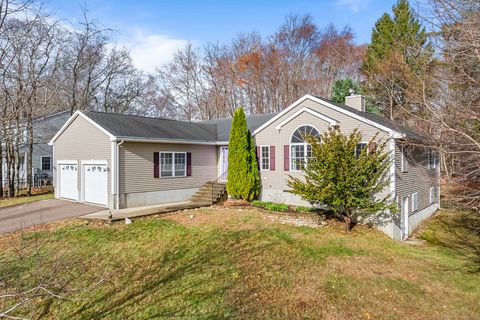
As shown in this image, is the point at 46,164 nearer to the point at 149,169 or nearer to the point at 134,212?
the point at 149,169

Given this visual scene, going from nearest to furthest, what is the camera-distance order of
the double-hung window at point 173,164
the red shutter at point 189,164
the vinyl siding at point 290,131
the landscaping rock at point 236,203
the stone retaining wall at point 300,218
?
the stone retaining wall at point 300,218
the vinyl siding at point 290,131
the landscaping rock at point 236,203
the double-hung window at point 173,164
the red shutter at point 189,164

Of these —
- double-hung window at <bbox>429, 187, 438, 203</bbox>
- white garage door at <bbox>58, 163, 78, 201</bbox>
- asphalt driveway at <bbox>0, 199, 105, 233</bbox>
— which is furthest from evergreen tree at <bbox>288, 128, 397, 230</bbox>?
white garage door at <bbox>58, 163, 78, 201</bbox>

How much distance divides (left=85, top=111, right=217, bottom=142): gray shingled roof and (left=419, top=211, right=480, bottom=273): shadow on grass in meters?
11.3

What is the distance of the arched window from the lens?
13.2m

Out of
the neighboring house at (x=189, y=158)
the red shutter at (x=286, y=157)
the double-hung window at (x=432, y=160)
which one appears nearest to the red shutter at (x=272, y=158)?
the neighboring house at (x=189, y=158)

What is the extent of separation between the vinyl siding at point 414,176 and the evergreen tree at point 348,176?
0.86 meters

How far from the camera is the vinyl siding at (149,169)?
1331 cm

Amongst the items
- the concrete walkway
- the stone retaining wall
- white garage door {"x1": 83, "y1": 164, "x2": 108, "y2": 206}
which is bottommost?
the stone retaining wall

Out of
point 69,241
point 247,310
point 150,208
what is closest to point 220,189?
point 150,208

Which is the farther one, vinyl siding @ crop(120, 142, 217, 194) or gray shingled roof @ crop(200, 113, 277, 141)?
gray shingled roof @ crop(200, 113, 277, 141)

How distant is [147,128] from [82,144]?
3210 mm

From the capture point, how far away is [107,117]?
1488 centimetres

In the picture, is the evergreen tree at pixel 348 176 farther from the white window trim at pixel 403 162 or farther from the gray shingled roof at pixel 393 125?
the gray shingled roof at pixel 393 125

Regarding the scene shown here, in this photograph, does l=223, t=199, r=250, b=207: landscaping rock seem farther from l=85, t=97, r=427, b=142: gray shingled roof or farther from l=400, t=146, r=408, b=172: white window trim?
l=400, t=146, r=408, b=172: white window trim
